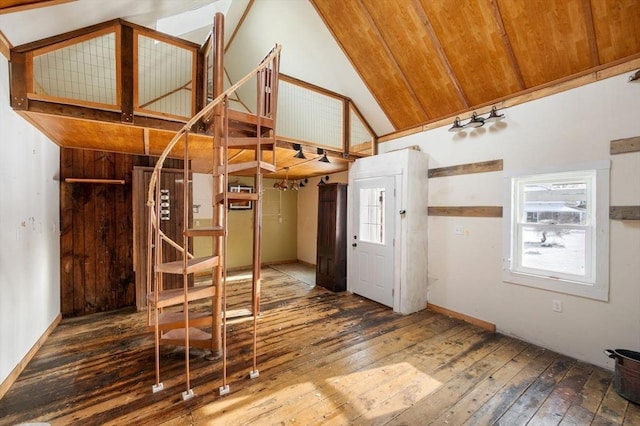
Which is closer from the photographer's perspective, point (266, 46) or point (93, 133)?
point (93, 133)

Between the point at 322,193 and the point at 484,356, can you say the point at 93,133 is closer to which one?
the point at 322,193

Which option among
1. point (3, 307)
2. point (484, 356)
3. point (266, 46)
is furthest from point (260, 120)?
point (266, 46)

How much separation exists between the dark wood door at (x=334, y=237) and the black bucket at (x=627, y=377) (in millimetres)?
3395

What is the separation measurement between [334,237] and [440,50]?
3.18 m

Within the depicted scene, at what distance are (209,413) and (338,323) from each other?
188 cm

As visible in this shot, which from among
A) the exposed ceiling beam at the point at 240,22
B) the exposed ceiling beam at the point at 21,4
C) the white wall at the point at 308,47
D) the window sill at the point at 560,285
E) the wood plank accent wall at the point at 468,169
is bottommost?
the window sill at the point at 560,285

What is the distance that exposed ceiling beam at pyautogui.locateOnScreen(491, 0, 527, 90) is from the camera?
8.77 feet

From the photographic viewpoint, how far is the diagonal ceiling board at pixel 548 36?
2.49m

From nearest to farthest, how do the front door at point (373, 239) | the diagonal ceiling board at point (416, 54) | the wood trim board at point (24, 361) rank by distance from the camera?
the wood trim board at point (24, 361) < the diagonal ceiling board at point (416, 54) < the front door at point (373, 239)

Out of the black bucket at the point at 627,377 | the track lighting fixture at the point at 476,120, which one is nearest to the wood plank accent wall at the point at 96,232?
the track lighting fixture at the point at 476,120

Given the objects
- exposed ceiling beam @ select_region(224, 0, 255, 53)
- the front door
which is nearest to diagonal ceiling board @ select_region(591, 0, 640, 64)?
the front door

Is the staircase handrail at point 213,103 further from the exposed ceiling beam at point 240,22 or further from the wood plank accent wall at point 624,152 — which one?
the exposed ceiling beam at point 240,22

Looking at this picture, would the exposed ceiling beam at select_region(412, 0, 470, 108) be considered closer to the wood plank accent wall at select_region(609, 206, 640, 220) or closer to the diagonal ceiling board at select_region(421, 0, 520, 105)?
the diagonal ceiling board at select_region(421, 0, 520, 105)

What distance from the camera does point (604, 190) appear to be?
2.56 metres
